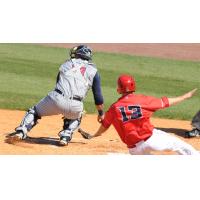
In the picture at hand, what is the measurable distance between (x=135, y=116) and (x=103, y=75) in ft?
33.5

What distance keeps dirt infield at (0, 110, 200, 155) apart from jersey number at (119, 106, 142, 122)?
5.33 feet

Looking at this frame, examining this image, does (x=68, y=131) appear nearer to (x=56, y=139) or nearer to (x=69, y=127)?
(x=69, y=127)

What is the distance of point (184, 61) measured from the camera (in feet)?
66.5

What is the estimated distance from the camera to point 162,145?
6.80 m

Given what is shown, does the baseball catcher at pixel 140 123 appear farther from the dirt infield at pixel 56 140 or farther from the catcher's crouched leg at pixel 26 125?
the catcher's crouched leg at pixel 26 125

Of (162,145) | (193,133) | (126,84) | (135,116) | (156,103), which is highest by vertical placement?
(126,84)

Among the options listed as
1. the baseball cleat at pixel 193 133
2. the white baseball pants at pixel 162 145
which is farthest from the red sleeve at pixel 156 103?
the baseball cleat at pixel 193 133

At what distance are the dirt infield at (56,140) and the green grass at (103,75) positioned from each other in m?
0.91

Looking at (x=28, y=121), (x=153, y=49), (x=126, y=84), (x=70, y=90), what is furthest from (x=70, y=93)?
(x=153, y=49)

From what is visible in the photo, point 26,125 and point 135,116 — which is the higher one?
point 135,116

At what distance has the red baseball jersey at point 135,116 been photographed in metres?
6.85

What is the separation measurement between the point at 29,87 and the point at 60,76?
20.3 feet
